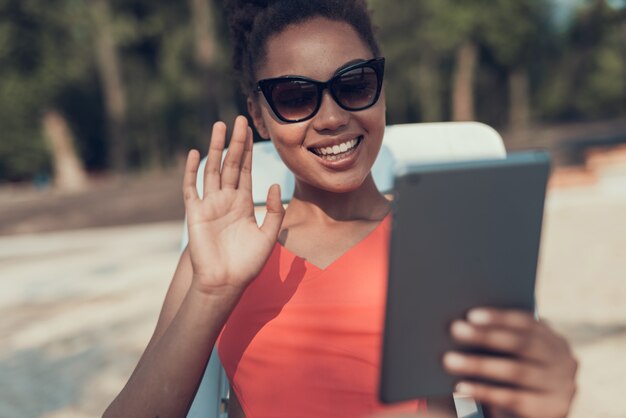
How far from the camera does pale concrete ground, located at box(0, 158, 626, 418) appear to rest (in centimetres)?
428

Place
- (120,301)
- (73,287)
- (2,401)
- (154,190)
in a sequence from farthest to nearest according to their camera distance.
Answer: (154,190) < (73,287) < (120,301) < (2,401)

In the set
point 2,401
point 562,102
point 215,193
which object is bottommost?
point 562,102

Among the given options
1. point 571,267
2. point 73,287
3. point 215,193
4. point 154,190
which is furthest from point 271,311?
point 154,190

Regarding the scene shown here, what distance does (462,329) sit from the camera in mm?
1085

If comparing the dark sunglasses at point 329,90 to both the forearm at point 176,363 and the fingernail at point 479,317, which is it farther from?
the fingernail at point 479,317

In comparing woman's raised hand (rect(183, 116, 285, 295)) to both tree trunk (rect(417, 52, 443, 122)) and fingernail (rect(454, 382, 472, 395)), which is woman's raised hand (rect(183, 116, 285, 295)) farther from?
tree trunk (rect(417, 52, 443, 122))

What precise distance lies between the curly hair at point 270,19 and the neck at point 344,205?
37 centimetres

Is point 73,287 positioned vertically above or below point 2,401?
below

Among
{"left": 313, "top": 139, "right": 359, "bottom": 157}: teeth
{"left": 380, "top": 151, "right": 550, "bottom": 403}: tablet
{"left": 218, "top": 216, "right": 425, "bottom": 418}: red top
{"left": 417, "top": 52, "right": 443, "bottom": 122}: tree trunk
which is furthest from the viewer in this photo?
{"left": 417, "top": 52, "right": 443, "bottom": 122}: tree trunk

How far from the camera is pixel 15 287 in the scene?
7.53m

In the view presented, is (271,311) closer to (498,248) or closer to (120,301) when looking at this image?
(498,248)

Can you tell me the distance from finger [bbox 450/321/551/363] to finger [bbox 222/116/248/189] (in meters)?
0.67

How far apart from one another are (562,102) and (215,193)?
2053 inches

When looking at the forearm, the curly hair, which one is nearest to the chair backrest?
the curly hair
